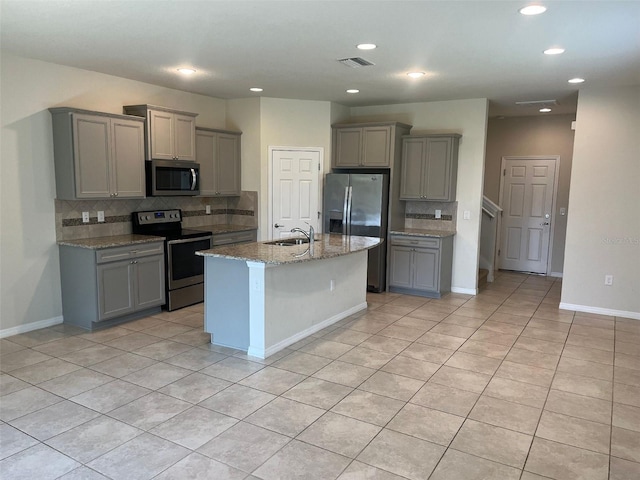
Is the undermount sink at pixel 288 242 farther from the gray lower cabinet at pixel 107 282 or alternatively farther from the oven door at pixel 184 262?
the gray lower cabinet at pixel 107 282

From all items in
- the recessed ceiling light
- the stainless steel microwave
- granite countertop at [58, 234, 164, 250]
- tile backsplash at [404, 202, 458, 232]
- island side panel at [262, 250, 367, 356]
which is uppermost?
the recessed ceiling light

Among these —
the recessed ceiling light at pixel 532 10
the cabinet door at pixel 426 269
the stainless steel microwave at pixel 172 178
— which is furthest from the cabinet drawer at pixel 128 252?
the recessed ceiling light at pixel 532 10

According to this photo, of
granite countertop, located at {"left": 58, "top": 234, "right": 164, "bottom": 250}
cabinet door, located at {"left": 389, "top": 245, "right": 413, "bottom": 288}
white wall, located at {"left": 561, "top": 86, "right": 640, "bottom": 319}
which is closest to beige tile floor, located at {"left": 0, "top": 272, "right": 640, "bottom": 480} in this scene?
white wall, located at {"left": 561, "top": 86, "right": 640, "bottom": 319}

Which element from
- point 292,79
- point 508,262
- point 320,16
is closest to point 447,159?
point 292,79

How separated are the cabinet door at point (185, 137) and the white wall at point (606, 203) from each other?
4.61 meters

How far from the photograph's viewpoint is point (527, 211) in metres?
8.07

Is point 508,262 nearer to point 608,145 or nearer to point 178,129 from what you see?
point 608,145

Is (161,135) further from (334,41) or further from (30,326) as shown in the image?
(334,41)

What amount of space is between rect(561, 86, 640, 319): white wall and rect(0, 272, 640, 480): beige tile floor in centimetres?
64

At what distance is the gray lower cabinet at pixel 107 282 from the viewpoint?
15.1 ft

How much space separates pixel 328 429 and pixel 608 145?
15.3 ft

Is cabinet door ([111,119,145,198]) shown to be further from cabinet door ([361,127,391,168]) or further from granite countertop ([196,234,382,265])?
cabinet door ([361,127,391,168])

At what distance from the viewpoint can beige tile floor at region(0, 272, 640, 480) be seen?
2.56 meters

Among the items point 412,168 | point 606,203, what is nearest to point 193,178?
point 412,168
